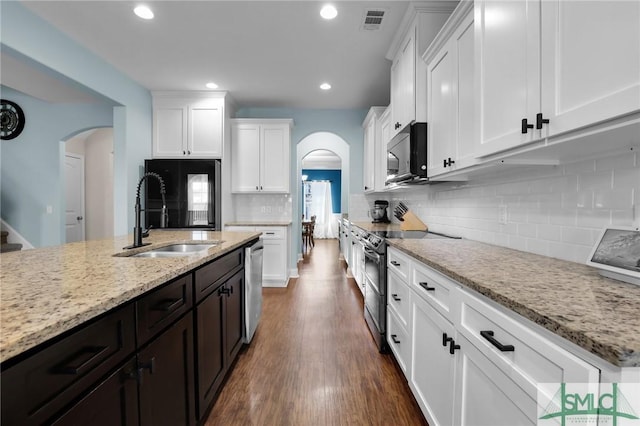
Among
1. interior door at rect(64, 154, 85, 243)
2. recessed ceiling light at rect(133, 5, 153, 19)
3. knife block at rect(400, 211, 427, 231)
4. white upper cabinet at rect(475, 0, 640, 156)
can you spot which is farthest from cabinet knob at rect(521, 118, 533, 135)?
interior door at rect(64, 154, 85, 243)

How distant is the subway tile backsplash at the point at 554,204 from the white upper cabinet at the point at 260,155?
2.78 meters

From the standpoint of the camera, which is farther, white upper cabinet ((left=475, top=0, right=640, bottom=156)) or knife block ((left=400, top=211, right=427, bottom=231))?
knife block ((left=400, top=211, right=427, bottom=231))

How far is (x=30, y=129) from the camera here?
14.8 ft

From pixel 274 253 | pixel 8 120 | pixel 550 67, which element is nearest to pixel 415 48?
pixel 550 67

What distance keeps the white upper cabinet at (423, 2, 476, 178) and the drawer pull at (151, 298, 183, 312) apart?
1.59m

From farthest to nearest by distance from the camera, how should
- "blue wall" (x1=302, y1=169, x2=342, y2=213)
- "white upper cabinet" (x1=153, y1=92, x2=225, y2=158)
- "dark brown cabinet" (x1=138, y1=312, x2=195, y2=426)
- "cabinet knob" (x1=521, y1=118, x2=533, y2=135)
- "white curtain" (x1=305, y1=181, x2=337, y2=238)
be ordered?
"white curtain" (x1=305, y1=181, x2=337, y2=238)
"blue wall" (x1=302, y1=169, x2=342, y2=213)
"white upper cabinet" (x1=153, y1=92, x2=225, y2=158)
"cabinet knob" (x1=521, y1=118, x2=533, y2=135)
"dark brown cabinet" (x1=138, y1=312, x2=195, y2=426)

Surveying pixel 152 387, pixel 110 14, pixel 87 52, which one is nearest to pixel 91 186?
pixel 87 52

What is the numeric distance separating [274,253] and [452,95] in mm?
3071

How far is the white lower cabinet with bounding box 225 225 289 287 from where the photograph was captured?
4215 millimetres

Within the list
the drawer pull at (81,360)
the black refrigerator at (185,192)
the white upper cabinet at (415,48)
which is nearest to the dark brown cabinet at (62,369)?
the drawer pull at (81,360)

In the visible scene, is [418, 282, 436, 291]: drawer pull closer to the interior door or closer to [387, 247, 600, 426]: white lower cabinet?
[387, 247, 600, 426]: white lower cabinet

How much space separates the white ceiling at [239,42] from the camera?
7.95 feet

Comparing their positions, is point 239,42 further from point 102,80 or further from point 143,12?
point 102,80

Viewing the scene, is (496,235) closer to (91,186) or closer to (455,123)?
(455,123)
